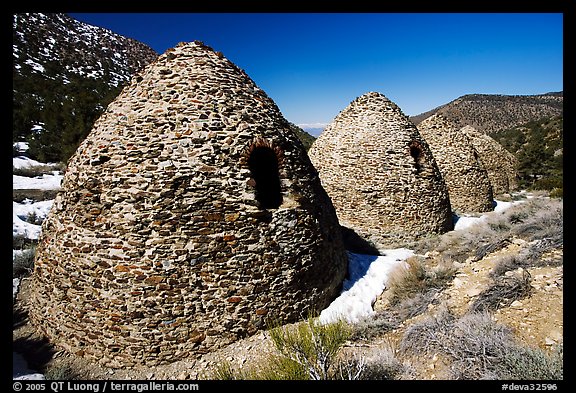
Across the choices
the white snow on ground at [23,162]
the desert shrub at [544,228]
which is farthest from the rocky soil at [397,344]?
the white snow on ground at [23,162]

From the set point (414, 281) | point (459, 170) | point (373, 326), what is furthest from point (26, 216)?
point (459, 170)

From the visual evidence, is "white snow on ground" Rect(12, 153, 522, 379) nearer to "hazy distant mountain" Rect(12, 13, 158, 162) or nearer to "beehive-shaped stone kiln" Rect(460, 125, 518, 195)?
"hazy distant mountain" Rect(12, 13, 158, 162)

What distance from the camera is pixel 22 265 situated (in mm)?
7676

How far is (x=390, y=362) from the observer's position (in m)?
4.00

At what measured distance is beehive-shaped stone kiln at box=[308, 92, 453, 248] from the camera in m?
10.2

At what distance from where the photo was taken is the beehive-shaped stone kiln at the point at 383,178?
1025 centimetres

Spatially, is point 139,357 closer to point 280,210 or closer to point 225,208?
point 225,208

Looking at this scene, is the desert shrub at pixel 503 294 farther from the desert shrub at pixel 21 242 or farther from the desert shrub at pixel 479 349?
the desert shrub at pixel 21 242

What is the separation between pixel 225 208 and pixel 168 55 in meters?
3.25

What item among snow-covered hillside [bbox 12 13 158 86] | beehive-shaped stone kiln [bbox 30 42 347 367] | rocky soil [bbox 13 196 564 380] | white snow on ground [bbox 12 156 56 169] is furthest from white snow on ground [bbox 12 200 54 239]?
snow-covered hillside [bbox 12 13 158 86]

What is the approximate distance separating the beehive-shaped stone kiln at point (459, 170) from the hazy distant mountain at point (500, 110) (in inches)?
2209

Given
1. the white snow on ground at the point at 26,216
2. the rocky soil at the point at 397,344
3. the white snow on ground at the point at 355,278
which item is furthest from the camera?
the white snow on ground at the point at 26,216

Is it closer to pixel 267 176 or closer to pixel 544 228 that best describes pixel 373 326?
pixel 267 176
